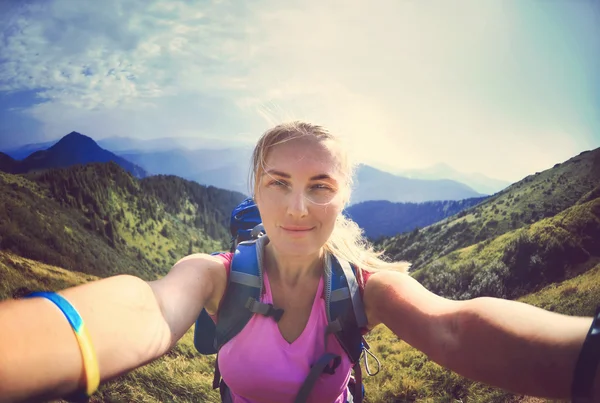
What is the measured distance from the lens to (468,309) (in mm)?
1562

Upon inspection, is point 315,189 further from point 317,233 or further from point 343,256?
point 343,256

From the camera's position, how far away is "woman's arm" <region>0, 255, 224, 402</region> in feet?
3.25

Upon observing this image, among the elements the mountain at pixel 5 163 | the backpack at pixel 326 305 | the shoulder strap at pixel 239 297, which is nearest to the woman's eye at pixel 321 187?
the backpack at pixel 326 305

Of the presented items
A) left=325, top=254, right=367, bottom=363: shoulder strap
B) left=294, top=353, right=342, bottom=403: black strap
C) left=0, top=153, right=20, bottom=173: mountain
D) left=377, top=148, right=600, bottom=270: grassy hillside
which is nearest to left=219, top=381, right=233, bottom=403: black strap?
left=294, top=353, right=342, bottom=403: black strap

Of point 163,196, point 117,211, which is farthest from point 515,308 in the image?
point 163,196

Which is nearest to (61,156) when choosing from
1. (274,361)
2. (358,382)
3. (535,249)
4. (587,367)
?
(535,249)

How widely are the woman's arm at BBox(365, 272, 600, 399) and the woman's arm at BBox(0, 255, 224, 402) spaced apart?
1.33 m

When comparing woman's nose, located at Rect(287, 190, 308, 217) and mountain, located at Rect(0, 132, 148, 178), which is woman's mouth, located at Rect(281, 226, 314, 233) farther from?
mountain, located at Rect(0, 132, 148, 178)

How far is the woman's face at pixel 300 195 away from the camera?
2279mm

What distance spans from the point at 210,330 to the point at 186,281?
999mm

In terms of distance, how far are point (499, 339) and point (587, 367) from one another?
32 cm

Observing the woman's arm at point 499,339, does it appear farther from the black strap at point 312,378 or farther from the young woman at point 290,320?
the black strap at point 312,378

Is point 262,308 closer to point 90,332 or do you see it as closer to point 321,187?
point 321,187

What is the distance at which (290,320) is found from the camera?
2334mm
